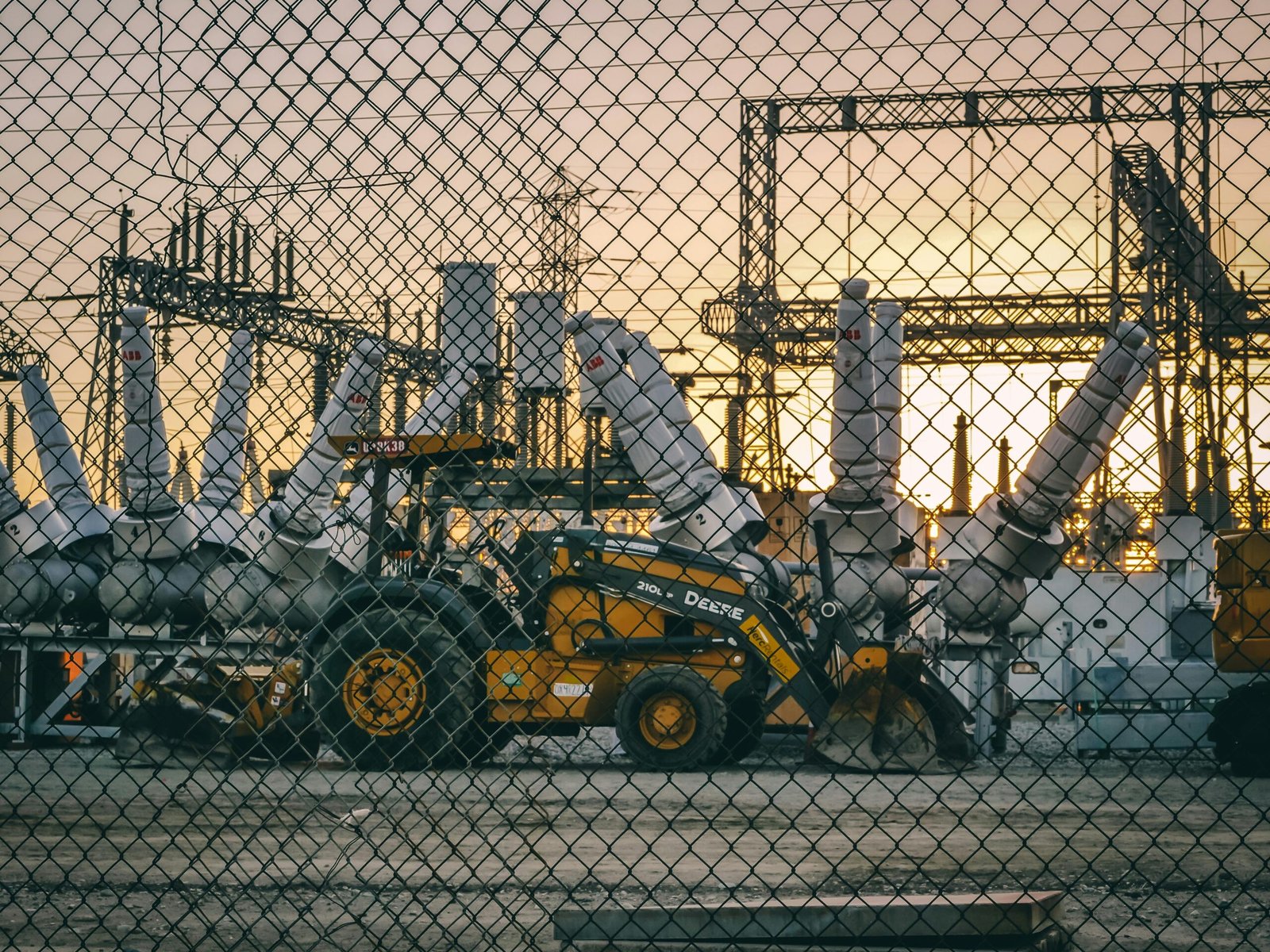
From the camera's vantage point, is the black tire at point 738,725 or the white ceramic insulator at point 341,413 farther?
the black tire at point 738,725

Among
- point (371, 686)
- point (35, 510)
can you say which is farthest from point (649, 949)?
point (35, 510)

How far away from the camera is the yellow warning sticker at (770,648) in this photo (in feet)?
35.7

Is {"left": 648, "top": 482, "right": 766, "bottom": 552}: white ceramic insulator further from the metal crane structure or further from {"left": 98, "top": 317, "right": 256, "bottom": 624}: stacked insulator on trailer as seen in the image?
the metal crane structure

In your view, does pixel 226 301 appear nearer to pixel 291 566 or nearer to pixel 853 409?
pixel 853 409

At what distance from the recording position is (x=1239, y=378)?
331 centimetres

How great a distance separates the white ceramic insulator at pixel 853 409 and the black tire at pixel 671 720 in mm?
5846

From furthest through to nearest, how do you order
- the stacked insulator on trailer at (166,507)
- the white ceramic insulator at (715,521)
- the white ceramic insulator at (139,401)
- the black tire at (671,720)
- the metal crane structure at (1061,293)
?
the black tire at (671,720) < the white ceramic insulator at (715,521) < the stacked insulator on trailer at (166,507) < the white ceramic insulator at (139,401) < the metal crane structure at (1061,293)

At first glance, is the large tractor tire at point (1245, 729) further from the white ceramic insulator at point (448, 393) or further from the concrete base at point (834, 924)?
the white ceramic insulator at point (448, 393)

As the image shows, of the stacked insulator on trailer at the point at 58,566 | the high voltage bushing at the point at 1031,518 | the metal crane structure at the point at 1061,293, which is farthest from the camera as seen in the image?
the stacked insulator on trailer at the point at 58,566

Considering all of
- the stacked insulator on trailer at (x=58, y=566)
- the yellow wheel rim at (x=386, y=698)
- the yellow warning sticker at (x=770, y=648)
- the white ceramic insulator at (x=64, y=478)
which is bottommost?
the yellow wheel rim at (x=386, y=698)

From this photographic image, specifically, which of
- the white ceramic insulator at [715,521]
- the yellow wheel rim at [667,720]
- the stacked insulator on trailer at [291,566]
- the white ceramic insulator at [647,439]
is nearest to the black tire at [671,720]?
the yellow wheel rim at [667,720]

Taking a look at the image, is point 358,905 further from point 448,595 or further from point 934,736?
point 934,736

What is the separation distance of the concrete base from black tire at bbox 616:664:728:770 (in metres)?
6.57

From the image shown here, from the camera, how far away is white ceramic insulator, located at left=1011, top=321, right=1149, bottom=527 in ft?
26.4
